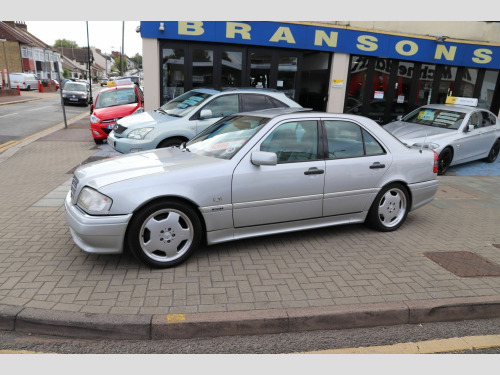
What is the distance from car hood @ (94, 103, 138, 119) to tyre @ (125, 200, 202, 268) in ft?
25.9

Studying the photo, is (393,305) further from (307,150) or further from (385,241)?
(307,150)

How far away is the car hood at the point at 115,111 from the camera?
35.5 feet

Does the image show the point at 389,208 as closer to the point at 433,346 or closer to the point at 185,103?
the point at 433,346

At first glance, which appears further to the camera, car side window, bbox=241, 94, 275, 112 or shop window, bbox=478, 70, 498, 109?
shop window, bbox=478, 70, 498, 109

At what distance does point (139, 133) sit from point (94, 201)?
3.88 metres

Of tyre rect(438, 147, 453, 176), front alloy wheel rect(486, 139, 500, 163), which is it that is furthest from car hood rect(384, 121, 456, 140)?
front alloy wheel rect(486, 139, 500, 163)

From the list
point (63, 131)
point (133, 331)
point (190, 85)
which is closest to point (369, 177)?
point (133, 331)

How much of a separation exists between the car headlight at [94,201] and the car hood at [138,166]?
2.7 inches

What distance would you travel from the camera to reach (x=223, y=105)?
7.77 m

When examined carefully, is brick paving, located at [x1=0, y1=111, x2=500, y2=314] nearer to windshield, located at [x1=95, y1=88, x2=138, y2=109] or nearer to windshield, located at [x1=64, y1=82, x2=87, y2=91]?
windshield, located at [x1=95, y1=88, x2=138, y2=109]

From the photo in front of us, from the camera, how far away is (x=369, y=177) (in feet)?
15.7

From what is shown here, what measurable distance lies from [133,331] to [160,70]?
9.57 meters

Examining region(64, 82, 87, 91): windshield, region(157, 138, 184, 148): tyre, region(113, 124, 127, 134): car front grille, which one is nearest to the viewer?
region(157, 138, 184, 148): tyre

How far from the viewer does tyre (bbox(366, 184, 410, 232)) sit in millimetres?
4996
